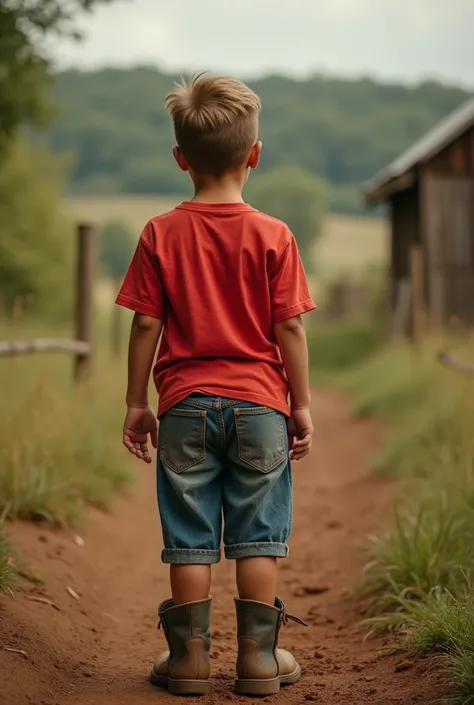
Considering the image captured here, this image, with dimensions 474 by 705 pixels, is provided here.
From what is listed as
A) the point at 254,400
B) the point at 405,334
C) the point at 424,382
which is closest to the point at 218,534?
the point at 254,400

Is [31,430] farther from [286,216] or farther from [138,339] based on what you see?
[286,216]

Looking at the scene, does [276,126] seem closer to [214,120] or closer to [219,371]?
[214,120]

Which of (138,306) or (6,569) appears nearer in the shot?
(138,306)

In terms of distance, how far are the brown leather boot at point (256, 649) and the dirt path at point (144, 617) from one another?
0.06m

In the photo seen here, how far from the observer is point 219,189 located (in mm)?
3186

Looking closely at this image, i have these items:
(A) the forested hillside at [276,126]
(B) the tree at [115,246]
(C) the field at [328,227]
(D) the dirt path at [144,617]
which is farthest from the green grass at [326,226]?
(D) the dirt path at [144,617]

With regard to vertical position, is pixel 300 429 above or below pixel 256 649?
above

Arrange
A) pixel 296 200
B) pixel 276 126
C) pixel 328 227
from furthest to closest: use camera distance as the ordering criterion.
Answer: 1. pixel 276 126
2. pixel 296 200
3. pixel 328 227

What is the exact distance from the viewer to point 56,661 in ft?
10.9

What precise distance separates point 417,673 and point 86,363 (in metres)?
5.42

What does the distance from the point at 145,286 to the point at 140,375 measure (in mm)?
283

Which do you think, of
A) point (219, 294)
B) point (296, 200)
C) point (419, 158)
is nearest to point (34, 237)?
point (419, 158)

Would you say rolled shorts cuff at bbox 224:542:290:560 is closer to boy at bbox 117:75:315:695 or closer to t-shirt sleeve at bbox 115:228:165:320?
boy at bbox 117:75:315:695

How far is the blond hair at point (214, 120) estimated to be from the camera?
3068mm
